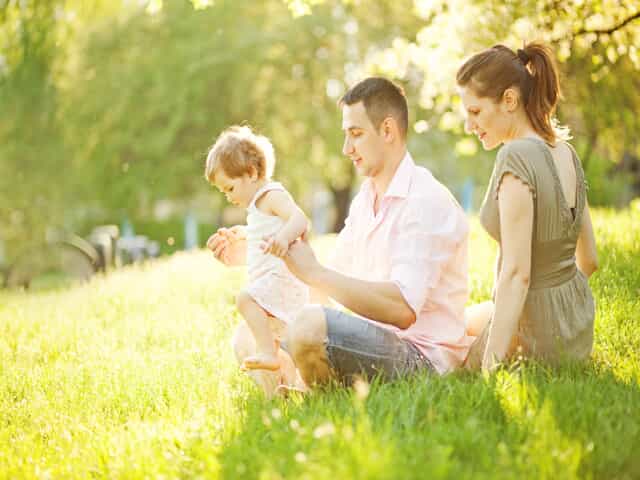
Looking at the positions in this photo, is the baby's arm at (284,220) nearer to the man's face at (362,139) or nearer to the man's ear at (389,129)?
the man's face at (362,139)

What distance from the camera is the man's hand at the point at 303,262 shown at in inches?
154

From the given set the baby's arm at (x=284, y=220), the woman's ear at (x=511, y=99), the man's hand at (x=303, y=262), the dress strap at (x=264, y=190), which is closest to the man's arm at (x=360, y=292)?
the man's hand at (x=303, y=262)

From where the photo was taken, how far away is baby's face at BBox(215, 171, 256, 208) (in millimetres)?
4656

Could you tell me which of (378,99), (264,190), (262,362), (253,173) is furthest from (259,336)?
(378,99)

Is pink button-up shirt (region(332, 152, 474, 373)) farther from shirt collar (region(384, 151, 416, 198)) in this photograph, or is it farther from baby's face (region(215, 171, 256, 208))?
baby's face (region(215, 171, 256, 208))

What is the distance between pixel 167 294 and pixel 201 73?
15009mm

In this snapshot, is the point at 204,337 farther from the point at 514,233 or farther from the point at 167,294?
the point at 514,233

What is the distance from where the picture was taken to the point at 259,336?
4352mm

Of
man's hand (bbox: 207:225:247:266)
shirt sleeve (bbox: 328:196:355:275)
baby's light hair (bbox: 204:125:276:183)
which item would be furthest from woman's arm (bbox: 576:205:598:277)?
man's hand (bbox: 207:225:247:266)

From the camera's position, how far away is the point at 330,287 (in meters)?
3.88

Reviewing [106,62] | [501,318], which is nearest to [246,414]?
[501,318]

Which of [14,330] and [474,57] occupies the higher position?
[474,57]

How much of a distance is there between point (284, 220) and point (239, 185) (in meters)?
0.38

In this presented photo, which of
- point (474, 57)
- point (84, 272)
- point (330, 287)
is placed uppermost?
point (474, 57)
